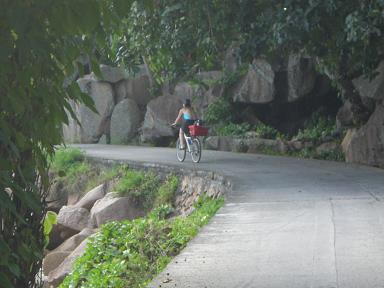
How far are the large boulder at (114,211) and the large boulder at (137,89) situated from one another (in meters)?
14.1

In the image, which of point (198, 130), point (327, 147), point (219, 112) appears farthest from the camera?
point (219, 112)

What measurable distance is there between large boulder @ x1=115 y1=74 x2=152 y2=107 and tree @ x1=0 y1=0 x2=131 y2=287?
2789 cm

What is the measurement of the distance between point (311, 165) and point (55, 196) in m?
8.65

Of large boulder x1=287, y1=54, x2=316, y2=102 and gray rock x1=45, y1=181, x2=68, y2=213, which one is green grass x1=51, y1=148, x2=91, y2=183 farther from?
large boulder x1=287, y1=54, x2=316, y2=102

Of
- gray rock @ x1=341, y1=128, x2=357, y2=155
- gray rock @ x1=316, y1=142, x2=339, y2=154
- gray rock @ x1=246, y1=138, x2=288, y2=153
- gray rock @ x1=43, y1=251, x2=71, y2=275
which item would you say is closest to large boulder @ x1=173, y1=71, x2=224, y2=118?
gray rock @ x1=246, y1=138, x2=288, y2=153

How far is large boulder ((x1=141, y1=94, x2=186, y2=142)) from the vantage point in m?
29.9

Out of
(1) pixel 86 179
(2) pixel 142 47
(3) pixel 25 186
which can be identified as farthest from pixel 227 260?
(1) pixel 86 179

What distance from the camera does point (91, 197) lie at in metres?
21.4

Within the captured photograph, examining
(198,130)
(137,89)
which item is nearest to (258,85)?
(198,130)

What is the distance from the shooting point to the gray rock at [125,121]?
32406 mm

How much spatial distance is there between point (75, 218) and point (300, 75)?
28.8 feet

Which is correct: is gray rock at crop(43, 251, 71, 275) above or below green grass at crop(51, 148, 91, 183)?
below

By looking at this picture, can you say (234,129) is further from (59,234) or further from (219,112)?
(59,234)

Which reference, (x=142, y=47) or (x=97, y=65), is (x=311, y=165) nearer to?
(x=142, y=47)
